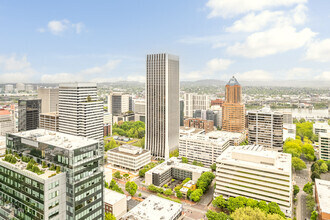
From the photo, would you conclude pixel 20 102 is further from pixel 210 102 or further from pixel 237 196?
→ pixel 210 102

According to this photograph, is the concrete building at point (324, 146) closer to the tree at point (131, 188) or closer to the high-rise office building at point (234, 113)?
the high-rise office building at point (234, 113)

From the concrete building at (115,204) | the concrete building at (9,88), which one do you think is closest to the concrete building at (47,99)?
the concrete building at (9,88)

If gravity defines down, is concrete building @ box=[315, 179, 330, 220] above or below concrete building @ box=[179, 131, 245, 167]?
below

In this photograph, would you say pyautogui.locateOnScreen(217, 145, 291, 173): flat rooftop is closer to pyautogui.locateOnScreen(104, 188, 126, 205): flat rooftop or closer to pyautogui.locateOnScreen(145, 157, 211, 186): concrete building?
pyautogui.locateOnScreen(145, 157, 211, 186): concrete building

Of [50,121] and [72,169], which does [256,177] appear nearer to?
[72,169]

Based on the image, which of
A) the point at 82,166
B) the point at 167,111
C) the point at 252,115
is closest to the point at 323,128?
the point at 252,115

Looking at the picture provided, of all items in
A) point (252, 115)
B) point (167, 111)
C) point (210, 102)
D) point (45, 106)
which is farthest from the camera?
point (210, 102)

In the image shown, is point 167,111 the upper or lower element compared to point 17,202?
upper

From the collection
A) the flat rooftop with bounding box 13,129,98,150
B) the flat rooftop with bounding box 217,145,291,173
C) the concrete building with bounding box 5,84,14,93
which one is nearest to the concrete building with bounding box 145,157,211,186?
the flat rooftop with bounding box 217,145,291,173
